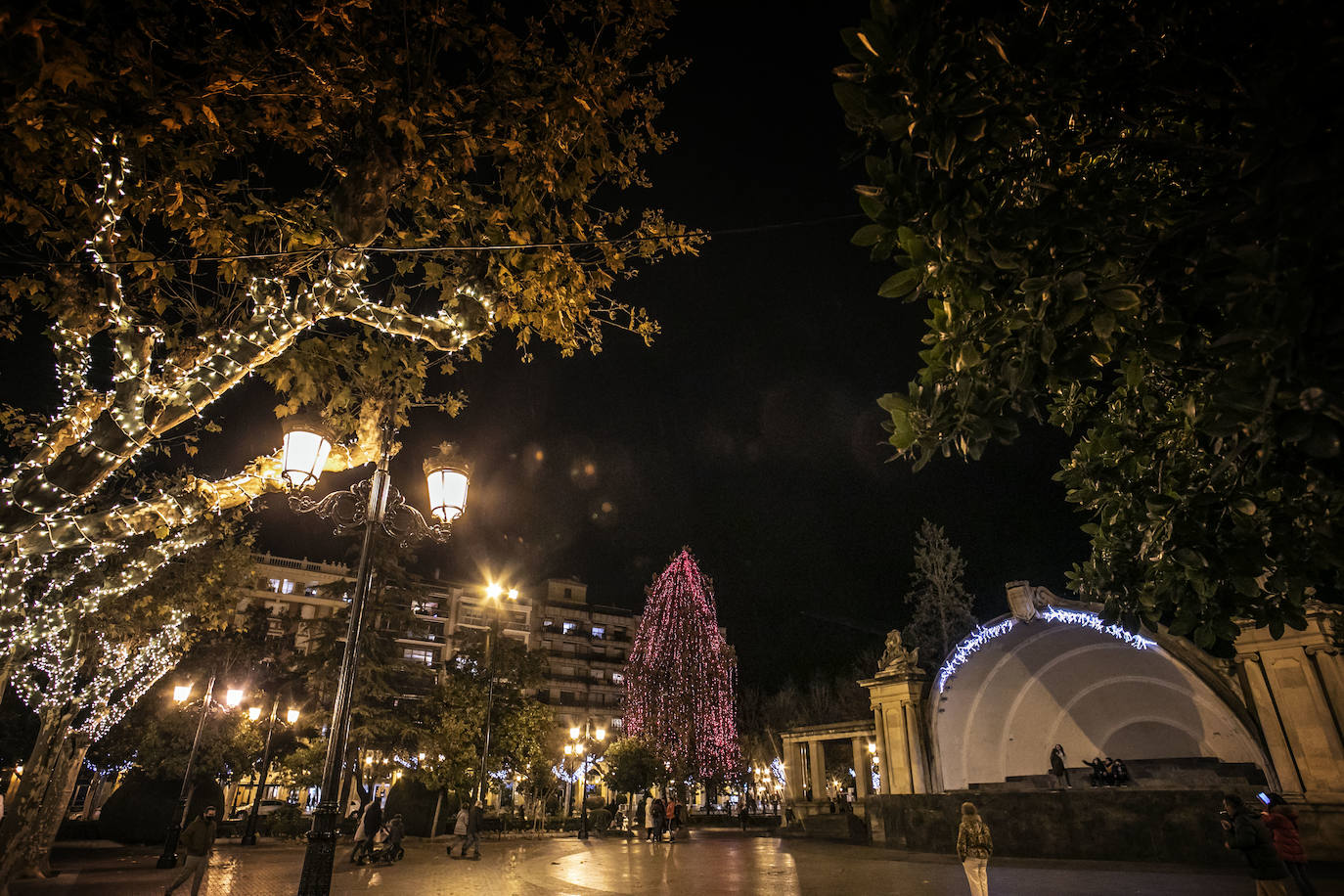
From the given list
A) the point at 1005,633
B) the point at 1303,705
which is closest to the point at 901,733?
the point at 1005,633

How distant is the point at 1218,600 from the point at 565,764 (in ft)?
183

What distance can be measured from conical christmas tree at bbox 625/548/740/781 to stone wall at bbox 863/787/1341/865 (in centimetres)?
2856

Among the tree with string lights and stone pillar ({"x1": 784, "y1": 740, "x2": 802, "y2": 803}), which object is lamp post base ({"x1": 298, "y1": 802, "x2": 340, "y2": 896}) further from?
stone pillar ({"x1": 784, "y1": 740, "x2": 802, "y2": 803})

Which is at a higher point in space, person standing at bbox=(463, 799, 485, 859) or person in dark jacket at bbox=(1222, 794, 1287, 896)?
person in dark jacket at bbox=(1222, 794, 1287, 896)

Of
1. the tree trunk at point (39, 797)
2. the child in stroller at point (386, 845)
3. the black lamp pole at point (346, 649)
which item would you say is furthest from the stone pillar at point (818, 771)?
the black lamp pole at point (346, 649)

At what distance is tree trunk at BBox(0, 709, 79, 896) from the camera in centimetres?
1372

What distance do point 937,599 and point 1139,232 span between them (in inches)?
1636

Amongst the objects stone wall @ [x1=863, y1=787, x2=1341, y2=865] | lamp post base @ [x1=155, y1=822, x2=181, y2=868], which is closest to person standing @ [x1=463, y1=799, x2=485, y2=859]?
lamp post base @ [x1=155, y1=822, x2=181, y2=868]

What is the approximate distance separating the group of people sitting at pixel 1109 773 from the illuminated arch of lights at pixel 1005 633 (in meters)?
3.74

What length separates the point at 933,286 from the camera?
3.47 meters

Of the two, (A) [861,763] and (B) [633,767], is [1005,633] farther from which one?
(B) [633,767]

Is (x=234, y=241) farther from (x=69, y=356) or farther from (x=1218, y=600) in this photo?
(x=1218, y=600)

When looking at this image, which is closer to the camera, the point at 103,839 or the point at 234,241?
the point at 234,241

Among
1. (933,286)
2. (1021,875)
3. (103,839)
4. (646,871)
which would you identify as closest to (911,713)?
(1021,875)
